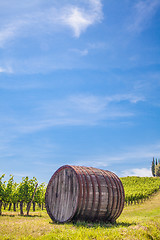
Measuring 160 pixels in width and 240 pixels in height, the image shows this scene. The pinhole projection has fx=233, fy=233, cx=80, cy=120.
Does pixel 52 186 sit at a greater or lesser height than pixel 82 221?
greater

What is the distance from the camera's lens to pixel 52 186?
1299 cm

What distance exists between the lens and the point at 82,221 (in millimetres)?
10914

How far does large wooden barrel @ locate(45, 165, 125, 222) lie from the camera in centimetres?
1083

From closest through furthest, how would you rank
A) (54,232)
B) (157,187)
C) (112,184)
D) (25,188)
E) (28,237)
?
(28,237) < (54,232) < (112,184) < (25,188) < (157,187)

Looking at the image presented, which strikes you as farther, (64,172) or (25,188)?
(25,188)

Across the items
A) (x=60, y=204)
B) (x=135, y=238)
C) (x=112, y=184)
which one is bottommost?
(x=135, y=238)

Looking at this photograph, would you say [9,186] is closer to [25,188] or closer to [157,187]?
[25,188]

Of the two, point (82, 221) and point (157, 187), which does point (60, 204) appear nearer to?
point (82, 221)

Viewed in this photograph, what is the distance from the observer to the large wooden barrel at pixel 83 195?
35.5 ft

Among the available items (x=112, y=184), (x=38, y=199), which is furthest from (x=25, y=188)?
(x=112, y=184)

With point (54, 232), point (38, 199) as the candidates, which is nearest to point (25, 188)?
point (38, 199)

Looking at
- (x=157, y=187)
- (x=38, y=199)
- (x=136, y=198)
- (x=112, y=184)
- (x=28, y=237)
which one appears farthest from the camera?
(x=157, y=187)

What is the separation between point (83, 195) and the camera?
10695mm

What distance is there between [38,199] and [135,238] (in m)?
27.8
